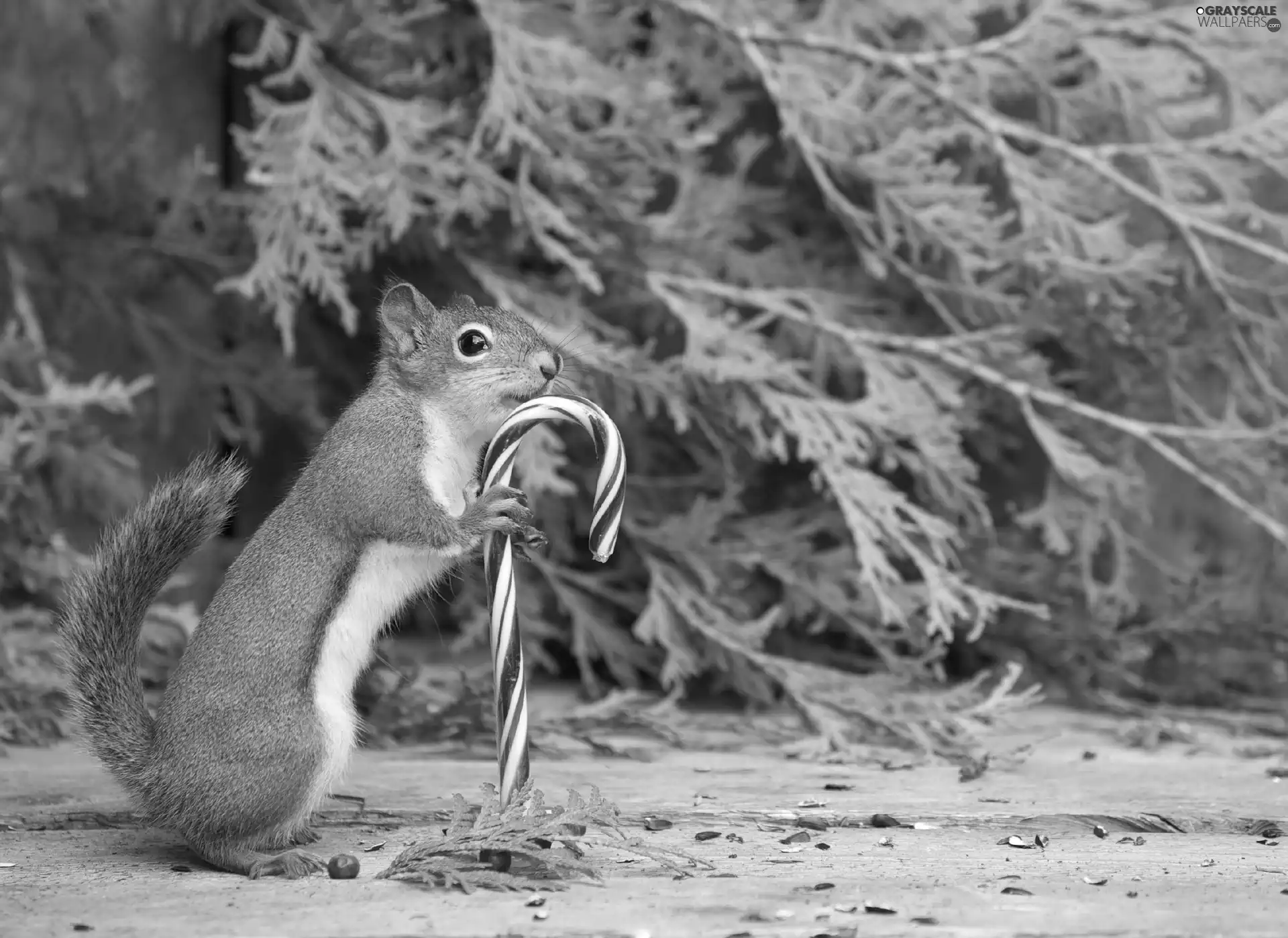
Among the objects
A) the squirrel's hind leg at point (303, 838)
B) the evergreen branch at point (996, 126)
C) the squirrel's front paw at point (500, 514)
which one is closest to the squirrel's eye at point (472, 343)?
the squirrel's front paw at point (500, 514)

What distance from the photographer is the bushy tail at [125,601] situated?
261 centimetres

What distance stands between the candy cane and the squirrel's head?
0.34 ft

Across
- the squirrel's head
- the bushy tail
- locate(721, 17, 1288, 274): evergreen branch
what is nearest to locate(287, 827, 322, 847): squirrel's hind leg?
the bushy tail

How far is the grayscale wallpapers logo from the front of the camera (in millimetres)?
4441

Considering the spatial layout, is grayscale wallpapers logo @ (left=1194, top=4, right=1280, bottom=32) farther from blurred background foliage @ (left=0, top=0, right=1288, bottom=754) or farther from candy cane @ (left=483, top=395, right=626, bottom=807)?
candy cane @ (left=483, top=395, right=626, bottom=807)

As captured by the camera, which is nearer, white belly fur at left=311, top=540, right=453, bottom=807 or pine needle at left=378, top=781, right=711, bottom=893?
pine needle at left=378, top=781, right=711, bottom=893

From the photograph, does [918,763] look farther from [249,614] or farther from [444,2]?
[444,2]

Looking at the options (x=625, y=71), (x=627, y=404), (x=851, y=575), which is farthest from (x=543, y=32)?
(x=851, y=575)

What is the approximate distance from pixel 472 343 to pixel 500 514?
1.27 ft

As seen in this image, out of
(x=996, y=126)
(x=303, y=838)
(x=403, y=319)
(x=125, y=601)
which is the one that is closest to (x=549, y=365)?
(x=403, y=319)

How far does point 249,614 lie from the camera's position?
101 inches

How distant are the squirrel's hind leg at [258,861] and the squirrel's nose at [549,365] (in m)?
0.93

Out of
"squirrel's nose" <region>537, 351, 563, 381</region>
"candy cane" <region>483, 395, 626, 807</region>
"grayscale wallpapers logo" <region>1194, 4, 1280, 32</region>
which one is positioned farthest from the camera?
"grayscale wallpapers logo" <region>1194, 4, 1280, 32</region>

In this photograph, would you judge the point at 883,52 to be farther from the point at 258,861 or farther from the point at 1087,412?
the point at 258,861
